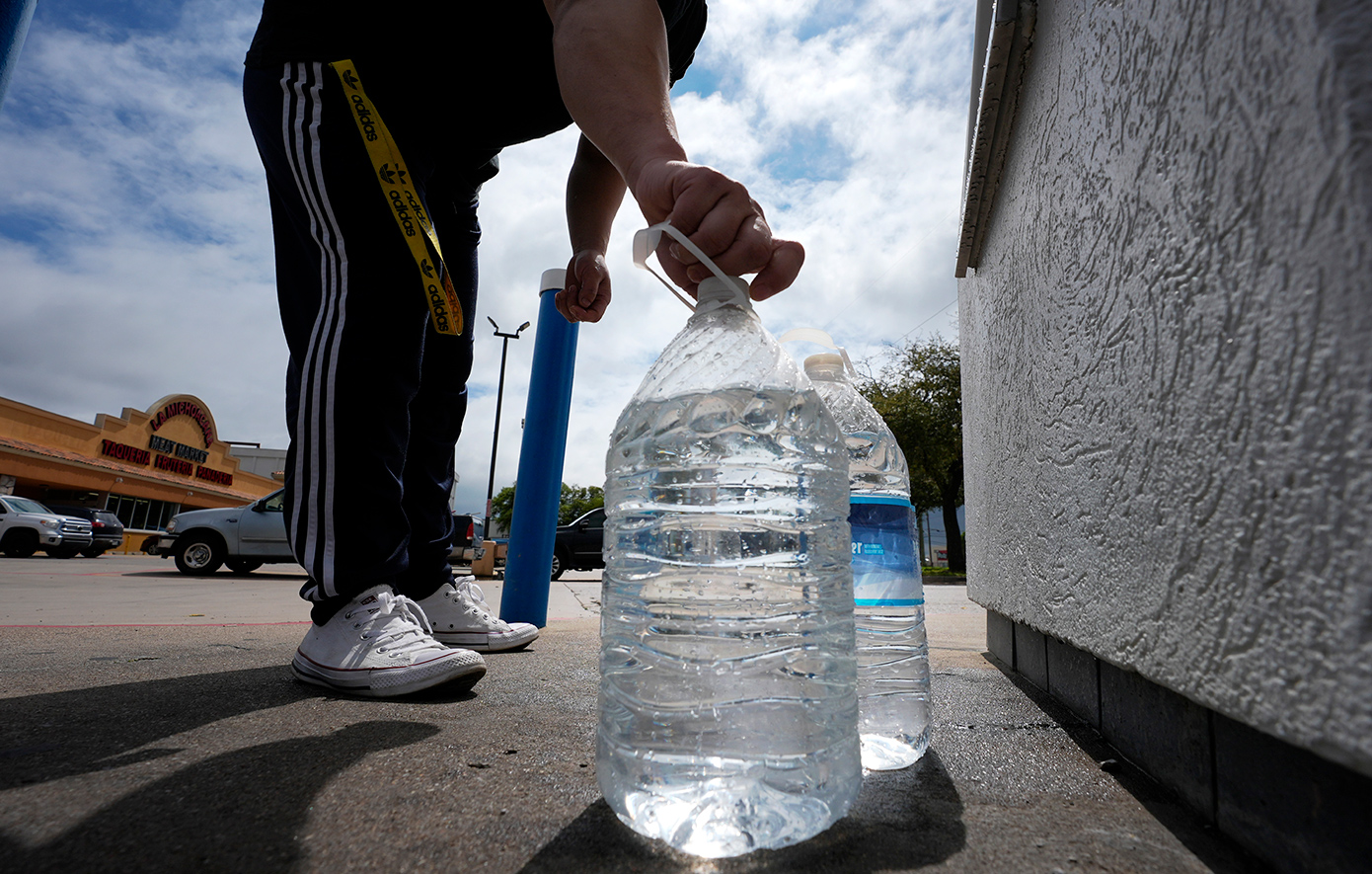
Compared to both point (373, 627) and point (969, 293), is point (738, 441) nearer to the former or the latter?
point (373, 627)

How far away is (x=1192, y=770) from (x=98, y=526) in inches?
839

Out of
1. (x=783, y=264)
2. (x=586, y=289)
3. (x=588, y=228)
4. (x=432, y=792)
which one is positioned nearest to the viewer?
(x=432, y=792)

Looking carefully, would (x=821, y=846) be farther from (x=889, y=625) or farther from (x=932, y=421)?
(x=932, y=421)

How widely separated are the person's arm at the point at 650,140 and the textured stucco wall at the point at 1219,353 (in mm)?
496

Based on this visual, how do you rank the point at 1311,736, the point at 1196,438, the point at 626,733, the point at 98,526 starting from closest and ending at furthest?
the point at 1311,736
the point at 1196,438
the point at 626,733
the point at 98,526

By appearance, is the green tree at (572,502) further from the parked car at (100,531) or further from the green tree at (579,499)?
the parked car at (100,531)

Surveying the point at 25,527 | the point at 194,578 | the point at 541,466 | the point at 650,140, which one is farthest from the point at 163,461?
the point at 650,140

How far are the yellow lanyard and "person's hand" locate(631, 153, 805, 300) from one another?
0.83m

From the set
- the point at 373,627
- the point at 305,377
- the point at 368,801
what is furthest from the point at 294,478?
the point at 368,801

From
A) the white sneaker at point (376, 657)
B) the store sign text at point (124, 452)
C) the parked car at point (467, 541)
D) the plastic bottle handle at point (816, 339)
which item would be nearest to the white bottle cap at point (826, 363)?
the plastic bottle handle at point (816, 339)

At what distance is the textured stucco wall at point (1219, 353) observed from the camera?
20.0 inches

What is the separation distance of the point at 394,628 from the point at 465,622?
2.03 feet

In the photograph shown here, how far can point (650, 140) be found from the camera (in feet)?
3.55

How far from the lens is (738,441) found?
1.26m
